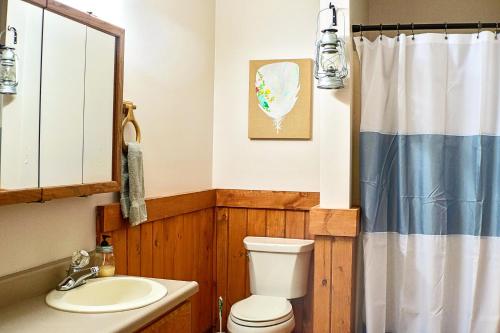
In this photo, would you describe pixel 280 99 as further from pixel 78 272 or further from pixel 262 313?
pixel 78 272

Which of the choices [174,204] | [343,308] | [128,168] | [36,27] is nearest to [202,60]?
[174,204]

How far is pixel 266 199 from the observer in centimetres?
324

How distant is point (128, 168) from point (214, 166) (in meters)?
1.23

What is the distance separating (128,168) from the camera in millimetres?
2195

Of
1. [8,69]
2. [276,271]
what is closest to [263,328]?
[276,271]

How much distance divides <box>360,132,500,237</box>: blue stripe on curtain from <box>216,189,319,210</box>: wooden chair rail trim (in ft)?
1.72

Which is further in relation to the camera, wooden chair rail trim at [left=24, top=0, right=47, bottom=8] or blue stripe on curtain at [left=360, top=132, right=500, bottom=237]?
blue stripe on curtain at [left=360, top=132, right=500, bottom=237]

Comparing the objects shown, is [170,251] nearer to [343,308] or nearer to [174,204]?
[174,204]

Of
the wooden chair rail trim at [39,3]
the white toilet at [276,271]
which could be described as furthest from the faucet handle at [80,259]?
the white toilet at [276,271]

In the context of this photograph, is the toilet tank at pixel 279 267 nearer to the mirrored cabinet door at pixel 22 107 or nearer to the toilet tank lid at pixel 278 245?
the toilet tank lid at pixel 278 245

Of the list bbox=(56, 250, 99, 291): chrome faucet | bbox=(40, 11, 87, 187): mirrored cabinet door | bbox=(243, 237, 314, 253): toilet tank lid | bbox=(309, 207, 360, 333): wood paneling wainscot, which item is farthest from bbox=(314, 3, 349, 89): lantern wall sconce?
bbox=(56, 250, 99, 291): chrome faucet

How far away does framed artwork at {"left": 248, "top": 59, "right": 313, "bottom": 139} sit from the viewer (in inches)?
125

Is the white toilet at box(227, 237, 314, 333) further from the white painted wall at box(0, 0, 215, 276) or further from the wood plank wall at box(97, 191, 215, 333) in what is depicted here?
the white painted wall at box(0, 0, 215, 276)

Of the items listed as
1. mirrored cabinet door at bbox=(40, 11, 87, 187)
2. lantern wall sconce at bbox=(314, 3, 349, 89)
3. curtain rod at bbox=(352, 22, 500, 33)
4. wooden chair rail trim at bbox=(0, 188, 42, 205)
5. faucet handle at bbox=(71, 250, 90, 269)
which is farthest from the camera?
curtain rod at bbox=(352, 22, 500, 33)
